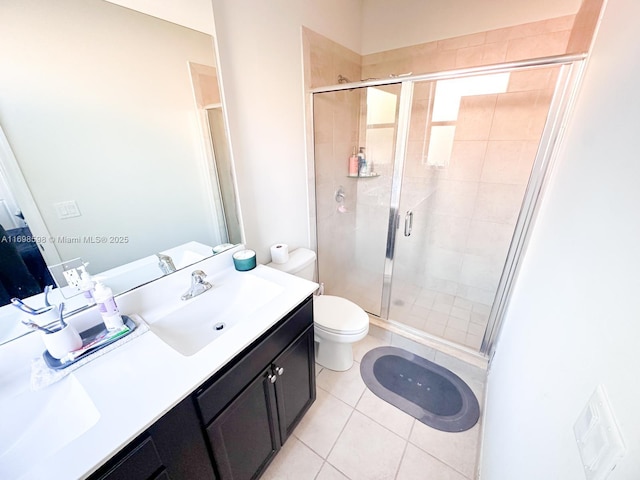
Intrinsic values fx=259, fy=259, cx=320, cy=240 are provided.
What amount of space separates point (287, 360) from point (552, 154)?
5.41 ft

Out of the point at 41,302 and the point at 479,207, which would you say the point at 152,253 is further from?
the point at 479,207

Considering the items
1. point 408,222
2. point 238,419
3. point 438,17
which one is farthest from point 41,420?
point 438,17

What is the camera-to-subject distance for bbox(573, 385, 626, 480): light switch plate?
375 millimetres

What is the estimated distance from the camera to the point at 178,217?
123cm

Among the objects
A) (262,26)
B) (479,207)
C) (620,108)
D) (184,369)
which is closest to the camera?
(620,108)

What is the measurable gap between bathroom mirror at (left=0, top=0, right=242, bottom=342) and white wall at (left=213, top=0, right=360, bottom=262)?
0.42 feet

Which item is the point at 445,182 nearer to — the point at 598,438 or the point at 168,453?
the point at 598,438

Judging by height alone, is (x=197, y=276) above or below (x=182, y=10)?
below

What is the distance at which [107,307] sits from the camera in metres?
0.92

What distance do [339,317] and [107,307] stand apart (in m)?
1.20

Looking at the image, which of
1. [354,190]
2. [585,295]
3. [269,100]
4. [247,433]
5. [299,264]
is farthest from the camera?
[354,190]

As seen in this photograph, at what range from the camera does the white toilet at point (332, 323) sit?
1623mm

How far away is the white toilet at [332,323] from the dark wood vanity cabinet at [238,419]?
298mm

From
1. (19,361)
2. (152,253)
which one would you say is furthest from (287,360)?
(19,361)
